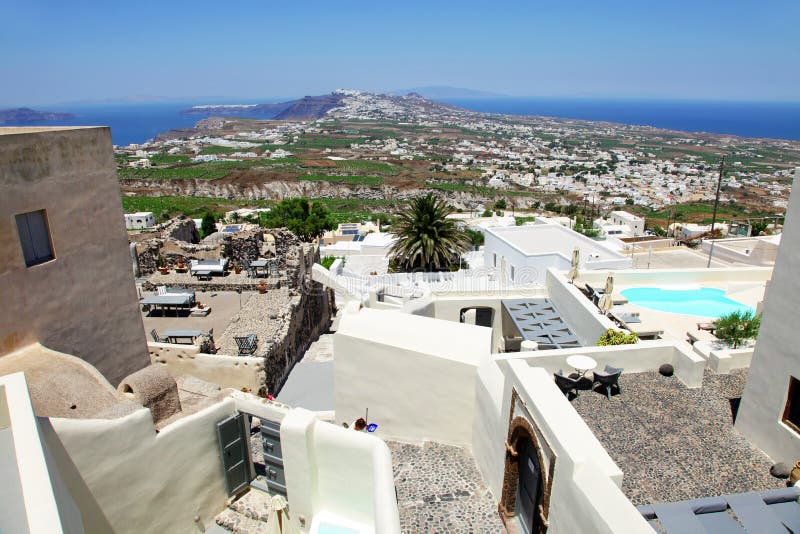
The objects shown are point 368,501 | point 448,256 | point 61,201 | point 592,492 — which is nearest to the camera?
point 592,492

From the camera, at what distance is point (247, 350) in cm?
1658

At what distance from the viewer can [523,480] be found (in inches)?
354

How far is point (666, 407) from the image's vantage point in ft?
30.3

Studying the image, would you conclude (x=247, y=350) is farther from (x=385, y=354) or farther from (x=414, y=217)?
(x=414, y=217)

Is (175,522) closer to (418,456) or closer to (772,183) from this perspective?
(418,456)

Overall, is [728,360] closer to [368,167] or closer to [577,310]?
[577,310]

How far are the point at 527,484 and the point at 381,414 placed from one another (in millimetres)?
4234

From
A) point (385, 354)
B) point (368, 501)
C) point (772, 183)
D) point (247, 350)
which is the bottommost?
point (772, 183)

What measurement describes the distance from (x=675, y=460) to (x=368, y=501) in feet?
15.9

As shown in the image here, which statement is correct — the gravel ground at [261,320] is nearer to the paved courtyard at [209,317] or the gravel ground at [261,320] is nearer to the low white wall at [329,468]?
the paved courtyard at [209,317]

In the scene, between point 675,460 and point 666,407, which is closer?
point 675,460

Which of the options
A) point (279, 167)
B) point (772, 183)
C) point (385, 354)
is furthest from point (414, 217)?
point (772, 183)

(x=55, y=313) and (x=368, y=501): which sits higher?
(x=55, y=313)

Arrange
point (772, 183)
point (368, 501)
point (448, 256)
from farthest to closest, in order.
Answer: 1. point (772, 183)
2. point (448, 256)
3. point (368, 501)
